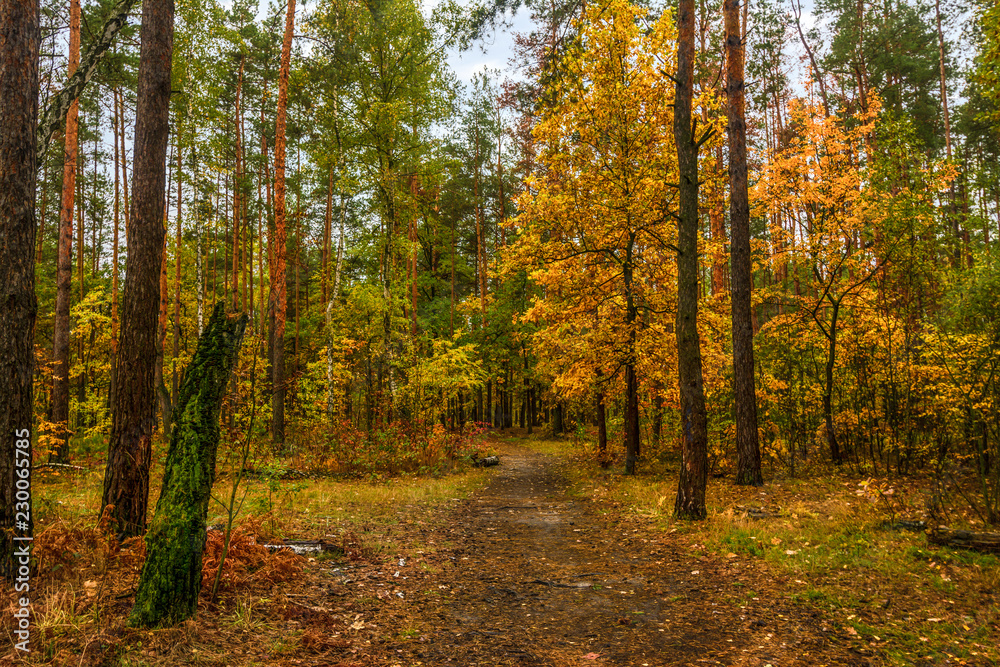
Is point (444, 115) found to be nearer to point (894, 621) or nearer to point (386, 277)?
point (386, 277)

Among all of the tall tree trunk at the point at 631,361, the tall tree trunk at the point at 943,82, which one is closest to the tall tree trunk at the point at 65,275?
the tall tree trunk at the point at 631,361

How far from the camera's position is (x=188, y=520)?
12.5 ft

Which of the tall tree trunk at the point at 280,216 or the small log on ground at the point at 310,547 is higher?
the tall tree trunk at the point at 280,216

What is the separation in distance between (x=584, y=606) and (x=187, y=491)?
3.63 meters

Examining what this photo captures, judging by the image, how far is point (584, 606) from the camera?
4809 millimetres

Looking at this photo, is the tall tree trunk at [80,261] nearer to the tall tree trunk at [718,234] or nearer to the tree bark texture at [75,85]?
the tree bark texture at [75,85]

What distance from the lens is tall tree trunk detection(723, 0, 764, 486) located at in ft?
33.7

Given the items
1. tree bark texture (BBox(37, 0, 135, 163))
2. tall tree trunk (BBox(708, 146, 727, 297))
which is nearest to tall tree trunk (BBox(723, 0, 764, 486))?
tall tree trunk (BBox(708, 146, 727, 297))

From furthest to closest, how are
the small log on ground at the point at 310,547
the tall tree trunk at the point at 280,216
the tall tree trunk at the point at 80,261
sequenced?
the tall tree trunk at the point at 80,261
the tall tree trunk at the point at 280,216
the small log on ground at the point at 310,547

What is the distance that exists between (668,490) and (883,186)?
780cm

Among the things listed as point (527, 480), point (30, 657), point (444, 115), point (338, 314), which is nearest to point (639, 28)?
point (444, 115)

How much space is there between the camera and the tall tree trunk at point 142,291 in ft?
17.1

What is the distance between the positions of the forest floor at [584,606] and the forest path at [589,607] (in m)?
0.02

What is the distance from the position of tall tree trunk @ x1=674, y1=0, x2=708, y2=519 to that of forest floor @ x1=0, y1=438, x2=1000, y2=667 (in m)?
0.79
